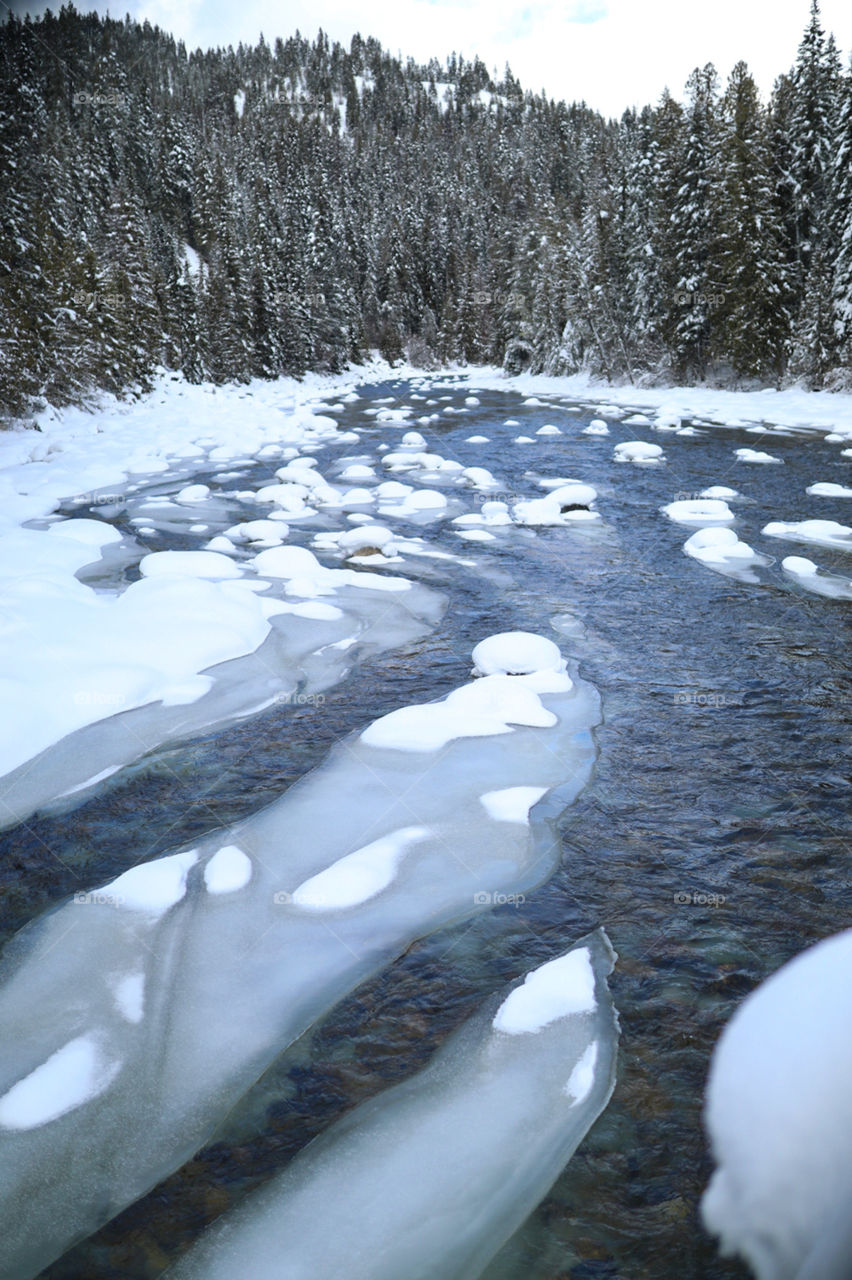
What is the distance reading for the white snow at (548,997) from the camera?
2568 mm

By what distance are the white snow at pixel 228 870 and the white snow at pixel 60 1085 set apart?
31.8 inches

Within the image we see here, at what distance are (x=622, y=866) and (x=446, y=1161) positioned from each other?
154 cm

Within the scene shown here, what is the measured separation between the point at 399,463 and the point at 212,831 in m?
11.0

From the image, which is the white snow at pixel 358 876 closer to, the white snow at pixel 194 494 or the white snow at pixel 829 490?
the white snow at pixel 194 494

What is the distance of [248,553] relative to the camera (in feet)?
26.6

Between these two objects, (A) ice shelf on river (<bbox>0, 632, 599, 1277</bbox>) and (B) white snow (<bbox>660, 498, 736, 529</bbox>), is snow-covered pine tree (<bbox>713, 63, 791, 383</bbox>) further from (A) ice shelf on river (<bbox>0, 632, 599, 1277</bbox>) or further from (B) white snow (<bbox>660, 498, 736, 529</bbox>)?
(A) ice shelf on river (<bbox>0, 632, 599, 1277</bbox>)

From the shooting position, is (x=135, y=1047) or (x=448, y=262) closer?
(x=135, y=1047)

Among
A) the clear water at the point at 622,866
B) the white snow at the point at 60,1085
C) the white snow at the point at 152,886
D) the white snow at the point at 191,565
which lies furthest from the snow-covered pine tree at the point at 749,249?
the white snow at the point at 60,1085

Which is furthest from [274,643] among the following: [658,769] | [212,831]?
[658,769]

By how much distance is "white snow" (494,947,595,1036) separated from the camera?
2.57 meters

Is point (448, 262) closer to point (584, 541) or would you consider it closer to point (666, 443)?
point (666, 443)

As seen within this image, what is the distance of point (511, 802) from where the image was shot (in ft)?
12.4

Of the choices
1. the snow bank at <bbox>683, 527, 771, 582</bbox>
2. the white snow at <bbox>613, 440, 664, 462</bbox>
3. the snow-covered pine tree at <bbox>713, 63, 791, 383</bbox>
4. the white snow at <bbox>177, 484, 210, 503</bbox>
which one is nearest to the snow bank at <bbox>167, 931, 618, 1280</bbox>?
the snow bank at <bbox>683, 527, 771, 582</bbox>

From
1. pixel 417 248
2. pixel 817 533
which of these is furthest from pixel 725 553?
pixel 417 248
